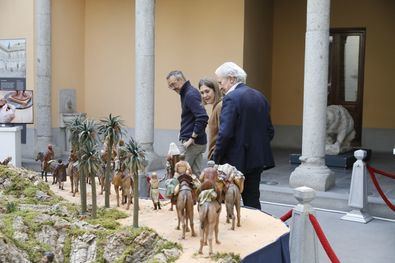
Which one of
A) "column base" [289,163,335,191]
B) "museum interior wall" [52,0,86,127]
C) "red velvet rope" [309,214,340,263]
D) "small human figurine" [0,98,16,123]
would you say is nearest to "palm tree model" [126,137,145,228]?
"red velvet rope" [309,214,340,263]

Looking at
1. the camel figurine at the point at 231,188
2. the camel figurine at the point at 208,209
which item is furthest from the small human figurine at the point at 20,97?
the camel figurine at the point at 208,209

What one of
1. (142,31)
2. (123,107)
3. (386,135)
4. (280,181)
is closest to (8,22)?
(123,107)

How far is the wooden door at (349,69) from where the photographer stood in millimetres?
15742

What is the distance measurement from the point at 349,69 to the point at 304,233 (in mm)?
12001

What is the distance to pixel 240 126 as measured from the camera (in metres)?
5.55

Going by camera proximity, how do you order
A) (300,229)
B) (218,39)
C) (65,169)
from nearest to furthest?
(300,229) → (65,169) → (218,39)

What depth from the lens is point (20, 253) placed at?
4.14 meters

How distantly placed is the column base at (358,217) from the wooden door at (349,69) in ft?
22.5

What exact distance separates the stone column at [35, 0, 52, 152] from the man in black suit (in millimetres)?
9844

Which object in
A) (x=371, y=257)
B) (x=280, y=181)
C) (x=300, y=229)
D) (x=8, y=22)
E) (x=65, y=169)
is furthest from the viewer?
(x=8, y=22)

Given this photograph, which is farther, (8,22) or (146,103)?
(8,22)

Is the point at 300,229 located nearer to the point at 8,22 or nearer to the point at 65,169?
the point at 65,169

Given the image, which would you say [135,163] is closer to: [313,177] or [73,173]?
[73,173]

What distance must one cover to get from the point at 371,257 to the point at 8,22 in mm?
11675
